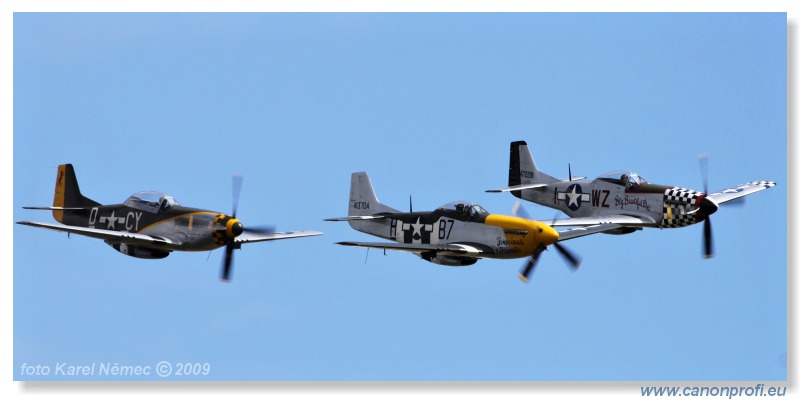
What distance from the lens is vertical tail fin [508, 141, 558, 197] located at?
158ft

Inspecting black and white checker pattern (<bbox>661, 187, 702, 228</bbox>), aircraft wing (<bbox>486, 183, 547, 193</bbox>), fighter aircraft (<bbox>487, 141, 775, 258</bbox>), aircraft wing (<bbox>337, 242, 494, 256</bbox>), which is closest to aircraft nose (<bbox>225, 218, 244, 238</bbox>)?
aircraft wing (<bbox>337, 242, 494, 256</bbox>)

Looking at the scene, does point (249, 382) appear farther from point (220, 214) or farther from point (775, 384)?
point (775, 384)

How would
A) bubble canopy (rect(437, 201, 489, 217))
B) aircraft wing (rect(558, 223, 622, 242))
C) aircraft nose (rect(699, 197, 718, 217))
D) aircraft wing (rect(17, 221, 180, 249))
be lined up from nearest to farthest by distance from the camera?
aircraft wing (rect(17, 221, 180, 249))
bubble canopy (rect(437, 201, 489, 217))
aircraft wing (rect(558, 223, 622, 242))
aircraft nose (rect(699, 197, 718, 217))

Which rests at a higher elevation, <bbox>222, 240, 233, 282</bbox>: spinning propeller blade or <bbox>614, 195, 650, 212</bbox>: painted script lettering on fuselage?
<bbox>614, 195, 650, 212</bbox>: painted script lettering on fuselage

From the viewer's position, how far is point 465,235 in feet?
135

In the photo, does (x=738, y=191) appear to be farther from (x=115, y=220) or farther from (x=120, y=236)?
(x=120, y=236)

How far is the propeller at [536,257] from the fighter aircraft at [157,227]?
199 inches

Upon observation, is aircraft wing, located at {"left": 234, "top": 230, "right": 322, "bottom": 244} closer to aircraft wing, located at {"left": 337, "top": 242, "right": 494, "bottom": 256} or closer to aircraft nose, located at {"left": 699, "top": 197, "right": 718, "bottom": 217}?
aircraft wing, located at {"left": 337, "top": 242, "right": 494, "bottom": 256}

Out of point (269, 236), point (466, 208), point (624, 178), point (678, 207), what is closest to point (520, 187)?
point (624, 178)

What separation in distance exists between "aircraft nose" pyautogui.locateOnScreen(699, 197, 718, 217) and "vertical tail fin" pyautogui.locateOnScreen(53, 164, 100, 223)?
15.5 metres

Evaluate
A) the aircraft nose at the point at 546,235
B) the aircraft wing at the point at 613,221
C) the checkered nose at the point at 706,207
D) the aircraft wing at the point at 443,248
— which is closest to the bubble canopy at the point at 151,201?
the aircraft wing at the point at 443,248

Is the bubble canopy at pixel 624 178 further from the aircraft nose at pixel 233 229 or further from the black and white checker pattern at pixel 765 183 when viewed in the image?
the aircraft nose at pixel 233 229

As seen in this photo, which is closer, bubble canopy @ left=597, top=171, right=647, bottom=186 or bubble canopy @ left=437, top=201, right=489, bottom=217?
bubble canopy @ left=437, top=201, right=489, bottom=217

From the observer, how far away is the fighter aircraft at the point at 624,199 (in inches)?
1763
